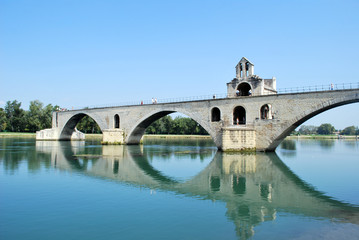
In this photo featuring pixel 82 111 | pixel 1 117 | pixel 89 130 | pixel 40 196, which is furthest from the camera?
pixel 89 130

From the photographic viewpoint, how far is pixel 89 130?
3708 inches

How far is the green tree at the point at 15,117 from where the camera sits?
8506 centimetres

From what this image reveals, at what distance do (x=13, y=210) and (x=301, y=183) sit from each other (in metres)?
14.7

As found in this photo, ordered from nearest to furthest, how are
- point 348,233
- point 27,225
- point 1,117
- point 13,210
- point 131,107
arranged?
point 348,233 < point 27,225 < point 13,210 < point 131,107 < point 1,117

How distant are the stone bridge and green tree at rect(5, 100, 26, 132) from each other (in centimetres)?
5444

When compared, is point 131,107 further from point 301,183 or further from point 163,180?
point 301,183

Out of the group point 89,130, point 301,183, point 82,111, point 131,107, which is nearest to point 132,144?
point 131,107

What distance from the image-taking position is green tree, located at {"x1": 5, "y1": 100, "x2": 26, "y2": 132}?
85.1 metres

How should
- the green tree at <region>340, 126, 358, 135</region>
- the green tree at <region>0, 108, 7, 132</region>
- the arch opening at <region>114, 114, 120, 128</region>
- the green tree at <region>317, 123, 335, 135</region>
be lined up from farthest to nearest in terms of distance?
the green tree at <region>317, 123, 335, 135</region>, the green tree at <region>340, 126, 358, 135</region>, the green tree at <region>0, 108, 7, 132</region>, the arch opening at <region>114, 114, 120, 128</region>

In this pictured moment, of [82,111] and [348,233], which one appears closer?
[348,233]

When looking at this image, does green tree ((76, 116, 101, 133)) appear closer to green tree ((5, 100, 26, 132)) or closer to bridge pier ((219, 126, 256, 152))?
green tree ((5, 100, 26, 132))

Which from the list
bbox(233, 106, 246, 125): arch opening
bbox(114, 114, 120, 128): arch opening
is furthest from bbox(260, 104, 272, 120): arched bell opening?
bbox(114, 114, 120, 128): arch opening

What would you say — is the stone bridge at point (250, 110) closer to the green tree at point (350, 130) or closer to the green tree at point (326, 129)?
the green tree at point (350, 130)

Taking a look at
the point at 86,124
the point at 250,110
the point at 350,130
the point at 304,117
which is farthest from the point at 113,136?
the point at 350,130
